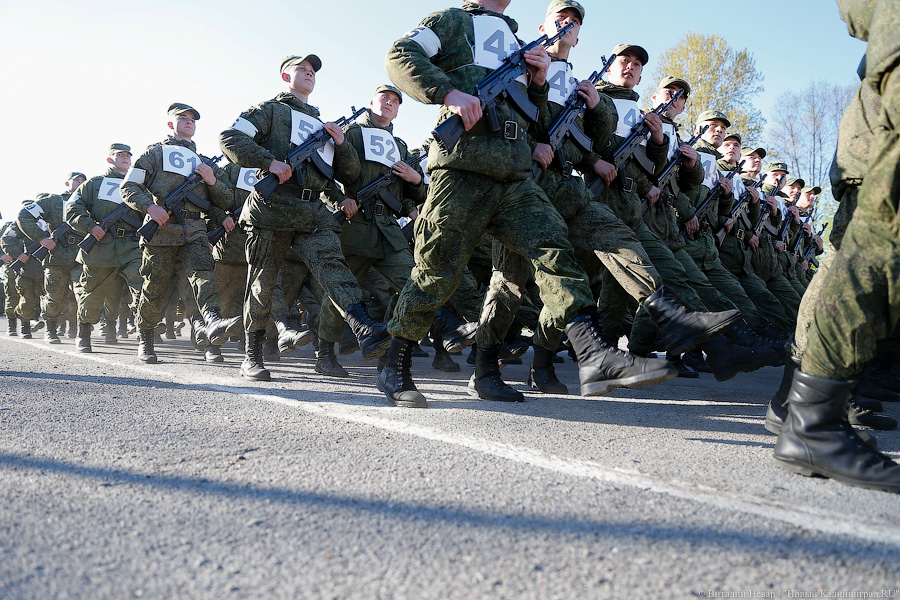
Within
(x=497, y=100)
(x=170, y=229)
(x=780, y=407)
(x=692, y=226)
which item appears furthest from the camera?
(x=170, y=229)

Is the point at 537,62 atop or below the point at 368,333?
atop

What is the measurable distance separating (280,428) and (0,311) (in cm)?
1865

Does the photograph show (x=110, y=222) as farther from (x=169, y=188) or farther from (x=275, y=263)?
(x=275, y=263)

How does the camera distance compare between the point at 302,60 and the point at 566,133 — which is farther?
the point at 302,60

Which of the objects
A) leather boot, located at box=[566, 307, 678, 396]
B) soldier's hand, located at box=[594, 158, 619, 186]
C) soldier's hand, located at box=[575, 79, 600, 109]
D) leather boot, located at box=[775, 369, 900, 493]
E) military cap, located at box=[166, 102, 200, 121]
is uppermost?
military cap, located at box=[166, 102, 200, 121]

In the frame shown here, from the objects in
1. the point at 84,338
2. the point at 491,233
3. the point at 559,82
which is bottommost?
the point at 84,338

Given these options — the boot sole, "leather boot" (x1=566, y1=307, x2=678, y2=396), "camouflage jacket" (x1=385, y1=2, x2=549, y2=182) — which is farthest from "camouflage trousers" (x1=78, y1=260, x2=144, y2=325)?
the boot sole

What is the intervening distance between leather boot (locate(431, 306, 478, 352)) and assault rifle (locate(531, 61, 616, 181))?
4.05 feet

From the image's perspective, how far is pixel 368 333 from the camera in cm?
462

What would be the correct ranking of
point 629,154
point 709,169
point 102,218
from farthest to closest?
point 102,218, point 709,169, point 629,154

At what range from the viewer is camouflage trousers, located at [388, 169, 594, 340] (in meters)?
3.35

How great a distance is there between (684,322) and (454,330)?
2282 mm

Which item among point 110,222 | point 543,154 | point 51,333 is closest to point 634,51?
point 543,154

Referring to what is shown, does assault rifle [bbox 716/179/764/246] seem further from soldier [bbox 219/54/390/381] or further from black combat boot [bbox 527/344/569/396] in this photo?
soldier [bbox 219/54/390/381]
